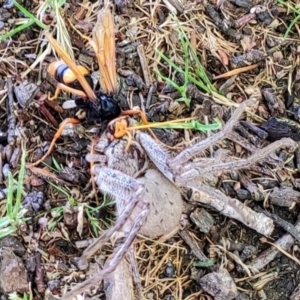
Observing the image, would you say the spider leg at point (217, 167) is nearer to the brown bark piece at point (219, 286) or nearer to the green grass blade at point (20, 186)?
the brown bark piece at point (219, 286)

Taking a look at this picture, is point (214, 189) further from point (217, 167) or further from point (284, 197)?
point (284, 197)

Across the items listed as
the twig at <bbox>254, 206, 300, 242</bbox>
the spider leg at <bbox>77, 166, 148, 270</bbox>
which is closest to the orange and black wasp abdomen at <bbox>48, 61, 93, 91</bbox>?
the spider leg at <bbox>77, 166, 148, 270</bbox>

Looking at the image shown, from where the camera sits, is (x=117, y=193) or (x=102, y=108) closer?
(x=117, y=193)

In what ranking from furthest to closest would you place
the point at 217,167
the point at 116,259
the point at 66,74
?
the point at 66,74 → the point at 217,167 → the point at 116,259

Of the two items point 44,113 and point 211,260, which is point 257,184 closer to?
point 211,260

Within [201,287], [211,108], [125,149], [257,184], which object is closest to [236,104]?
[211,108]

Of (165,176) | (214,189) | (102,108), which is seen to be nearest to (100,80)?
(102,108)

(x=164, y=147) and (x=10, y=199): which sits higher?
(x=10, y=199)

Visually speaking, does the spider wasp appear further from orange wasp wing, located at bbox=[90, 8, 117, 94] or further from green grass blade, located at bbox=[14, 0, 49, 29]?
green grass blade, located at bbox=[14, 0, 49, 29]
